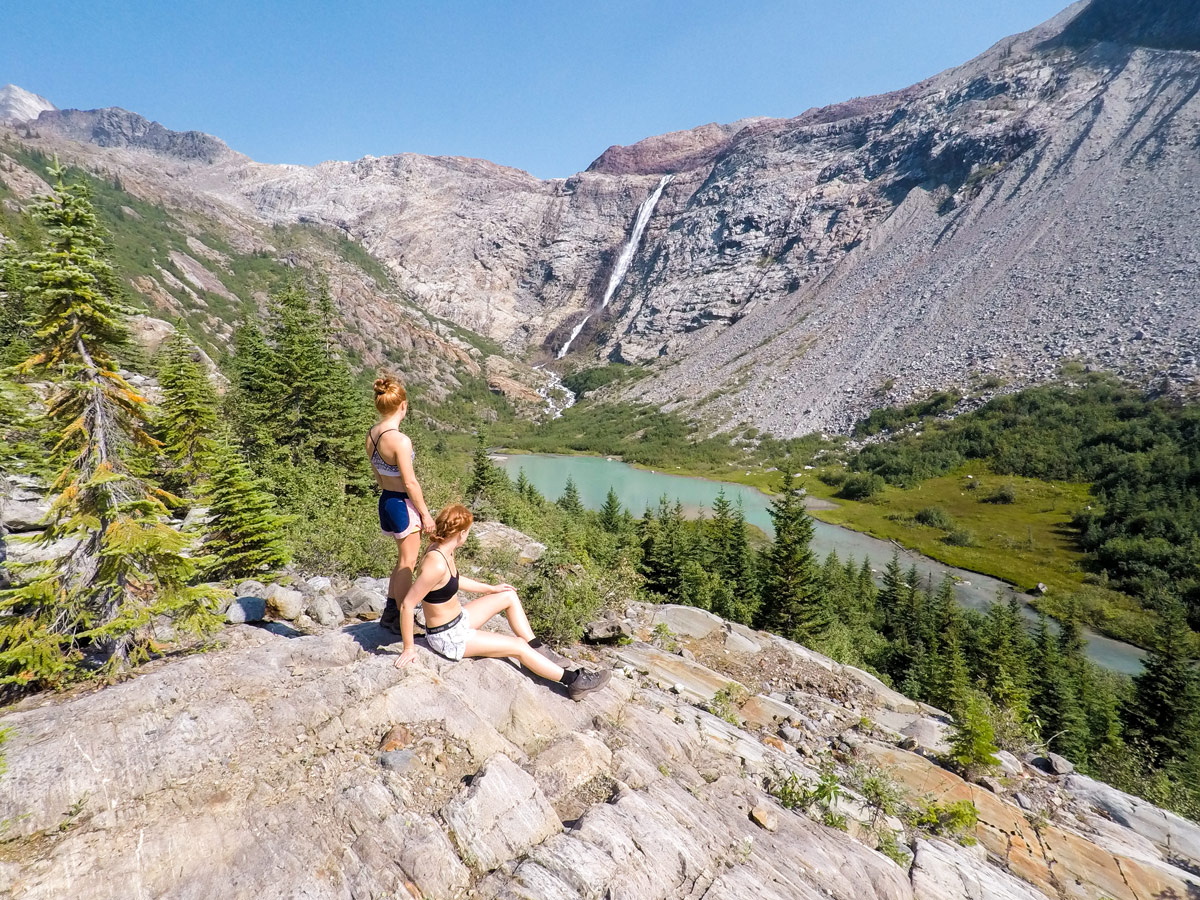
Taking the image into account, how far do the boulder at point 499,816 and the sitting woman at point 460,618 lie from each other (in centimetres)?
127

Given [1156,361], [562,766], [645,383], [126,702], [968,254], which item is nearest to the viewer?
[126,702]

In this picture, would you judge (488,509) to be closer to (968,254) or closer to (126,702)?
(126,702)

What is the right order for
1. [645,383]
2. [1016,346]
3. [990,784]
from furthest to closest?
[645,383]
[1016,346]
[990,784]

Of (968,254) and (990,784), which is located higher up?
(968,254)

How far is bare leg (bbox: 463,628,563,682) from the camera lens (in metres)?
6.01

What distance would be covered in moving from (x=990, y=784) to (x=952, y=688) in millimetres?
12014

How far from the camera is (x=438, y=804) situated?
4516 mm

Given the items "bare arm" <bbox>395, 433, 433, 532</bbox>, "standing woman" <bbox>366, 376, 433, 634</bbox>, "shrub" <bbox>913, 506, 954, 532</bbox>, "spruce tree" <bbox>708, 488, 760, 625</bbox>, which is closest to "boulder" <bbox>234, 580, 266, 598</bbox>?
"standing woman" <bbox>366, 376, 433, 634</bbox>

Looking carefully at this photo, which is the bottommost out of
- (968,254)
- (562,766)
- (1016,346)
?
(562,766)

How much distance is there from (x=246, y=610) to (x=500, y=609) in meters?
5.02

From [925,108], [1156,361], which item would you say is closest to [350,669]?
[1156,361]

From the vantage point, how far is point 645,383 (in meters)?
152

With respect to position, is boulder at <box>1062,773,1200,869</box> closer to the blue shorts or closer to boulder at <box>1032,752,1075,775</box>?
boulder at <box>1032,752,1075,775</box>

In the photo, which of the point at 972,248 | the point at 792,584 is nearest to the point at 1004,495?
the point at 792,584
